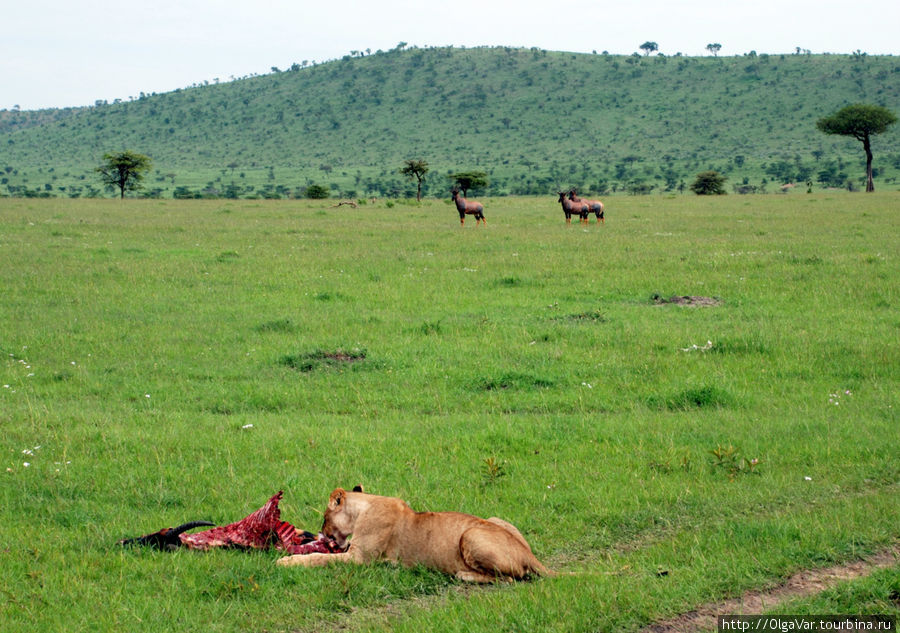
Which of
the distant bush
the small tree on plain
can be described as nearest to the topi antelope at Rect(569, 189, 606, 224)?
the distant bush

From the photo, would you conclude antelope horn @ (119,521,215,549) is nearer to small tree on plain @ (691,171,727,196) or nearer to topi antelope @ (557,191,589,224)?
topi antelope @ (557,191,589,224)

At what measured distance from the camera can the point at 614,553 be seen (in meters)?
5.46

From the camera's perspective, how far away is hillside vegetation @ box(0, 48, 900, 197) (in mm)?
83250

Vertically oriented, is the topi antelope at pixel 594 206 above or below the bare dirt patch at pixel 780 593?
above

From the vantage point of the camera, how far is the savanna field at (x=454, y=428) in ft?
16.1

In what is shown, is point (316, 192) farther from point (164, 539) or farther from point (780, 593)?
point (780, 593)

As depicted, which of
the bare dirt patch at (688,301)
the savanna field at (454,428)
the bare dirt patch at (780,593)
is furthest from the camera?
the bare dirt patch at (688,301)

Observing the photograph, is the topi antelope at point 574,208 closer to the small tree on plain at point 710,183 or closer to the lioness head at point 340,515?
the lioness head at point 340,515

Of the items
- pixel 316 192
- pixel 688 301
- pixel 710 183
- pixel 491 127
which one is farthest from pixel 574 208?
pixel 491 127

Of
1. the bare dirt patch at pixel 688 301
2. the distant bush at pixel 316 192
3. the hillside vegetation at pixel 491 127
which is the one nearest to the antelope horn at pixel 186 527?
the bare dirt patch at pixel 688 301

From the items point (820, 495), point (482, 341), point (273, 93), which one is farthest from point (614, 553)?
point (273, 93)

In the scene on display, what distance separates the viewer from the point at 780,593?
15.8ft

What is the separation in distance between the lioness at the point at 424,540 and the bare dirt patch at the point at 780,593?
878mm

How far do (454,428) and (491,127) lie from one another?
109m
